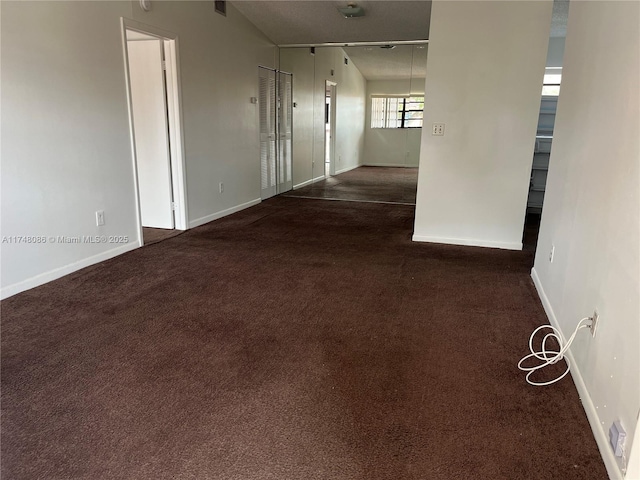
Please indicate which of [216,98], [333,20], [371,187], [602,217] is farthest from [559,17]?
[602,217]

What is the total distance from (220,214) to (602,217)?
437 centimetres

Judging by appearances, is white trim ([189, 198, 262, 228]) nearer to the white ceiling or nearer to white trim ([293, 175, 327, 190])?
white trim ([293, 175, 327, 190])

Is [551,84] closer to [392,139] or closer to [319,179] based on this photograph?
[392,139]

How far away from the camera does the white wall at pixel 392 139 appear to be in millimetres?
6842

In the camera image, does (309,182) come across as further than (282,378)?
Yes

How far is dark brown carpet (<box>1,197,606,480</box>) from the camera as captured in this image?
155 cm

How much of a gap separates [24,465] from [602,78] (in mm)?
2876

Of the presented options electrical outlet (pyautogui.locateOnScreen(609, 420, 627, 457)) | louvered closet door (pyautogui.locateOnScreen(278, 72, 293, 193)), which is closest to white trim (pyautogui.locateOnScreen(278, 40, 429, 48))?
louvered closet door (pyautogui.locateOnScreen(278, 72, 293, 193))

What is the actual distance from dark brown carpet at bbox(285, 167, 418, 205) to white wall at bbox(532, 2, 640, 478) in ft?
12.8

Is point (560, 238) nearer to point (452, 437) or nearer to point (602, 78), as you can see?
point (602, 78)

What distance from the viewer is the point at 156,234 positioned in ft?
15.1

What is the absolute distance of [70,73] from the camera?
10.5 ft

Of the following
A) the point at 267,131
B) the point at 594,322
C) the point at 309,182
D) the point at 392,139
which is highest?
the point at 267,131

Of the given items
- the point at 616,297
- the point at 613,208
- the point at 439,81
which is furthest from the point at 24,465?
the point at 439,81
